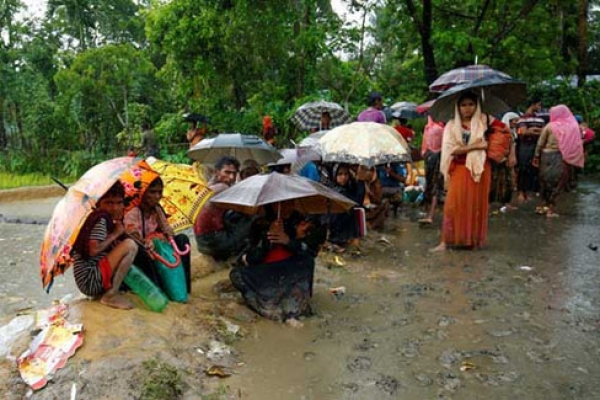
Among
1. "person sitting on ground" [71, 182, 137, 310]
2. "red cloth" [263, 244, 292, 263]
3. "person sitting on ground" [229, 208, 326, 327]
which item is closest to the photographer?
"person sitting on ground" [71, 182, 137, 310]

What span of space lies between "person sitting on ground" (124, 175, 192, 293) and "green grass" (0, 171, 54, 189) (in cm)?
1270

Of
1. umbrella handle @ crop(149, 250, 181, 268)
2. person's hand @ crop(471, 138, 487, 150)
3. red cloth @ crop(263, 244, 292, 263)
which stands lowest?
red cloth @ crop(263, 244, 292, 263)

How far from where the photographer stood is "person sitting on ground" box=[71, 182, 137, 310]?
413cm

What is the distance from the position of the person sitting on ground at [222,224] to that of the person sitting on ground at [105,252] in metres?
1.25

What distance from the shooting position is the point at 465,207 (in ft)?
23.4

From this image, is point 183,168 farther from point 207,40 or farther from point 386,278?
point 207,40

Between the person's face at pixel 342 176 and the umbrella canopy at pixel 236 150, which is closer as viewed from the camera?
the umbrella canopy at pixel 236 150

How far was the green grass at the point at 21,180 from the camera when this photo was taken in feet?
52.6

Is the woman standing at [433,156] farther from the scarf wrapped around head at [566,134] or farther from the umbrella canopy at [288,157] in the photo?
the umbrella canopy at [288,157]

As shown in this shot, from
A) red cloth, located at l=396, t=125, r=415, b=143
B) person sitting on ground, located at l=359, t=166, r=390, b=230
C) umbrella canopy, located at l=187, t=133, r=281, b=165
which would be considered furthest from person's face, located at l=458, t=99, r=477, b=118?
red cloth, located at l=396, t=125, r=415, b=143

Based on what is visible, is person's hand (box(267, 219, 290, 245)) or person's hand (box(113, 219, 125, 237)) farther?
person's hand (box(267, 219, 290, 245))

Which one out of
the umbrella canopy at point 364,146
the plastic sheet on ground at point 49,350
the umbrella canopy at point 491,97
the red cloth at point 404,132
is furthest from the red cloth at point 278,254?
the red cloth at point 404,132

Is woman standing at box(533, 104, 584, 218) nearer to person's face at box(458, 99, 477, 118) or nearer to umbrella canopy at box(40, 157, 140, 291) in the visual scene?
person's face at box(458, 99, 477, 118)

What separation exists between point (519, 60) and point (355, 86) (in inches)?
164
